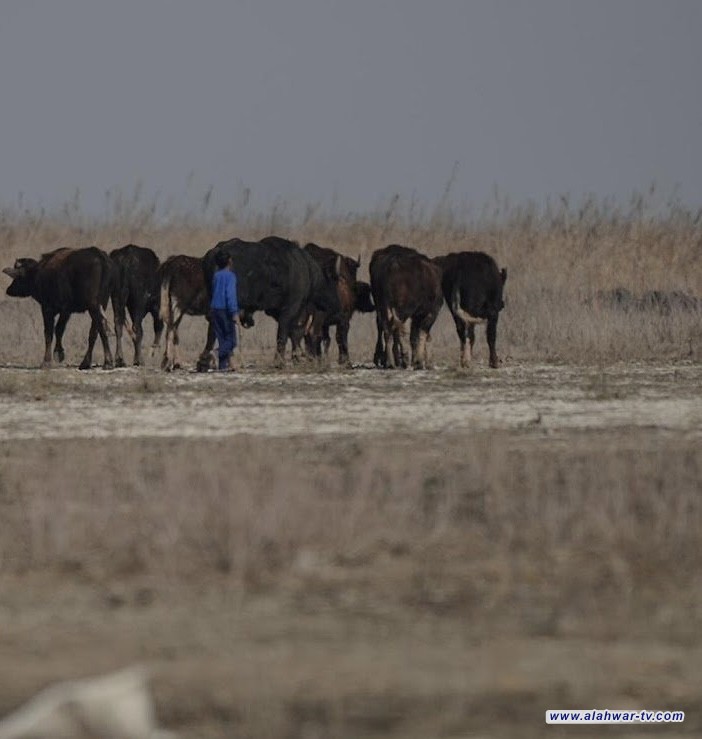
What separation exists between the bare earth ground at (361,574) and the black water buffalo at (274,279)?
9228mm

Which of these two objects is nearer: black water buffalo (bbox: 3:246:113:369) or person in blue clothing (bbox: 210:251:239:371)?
person in blue clothing (bbox: 210:251:239:371)

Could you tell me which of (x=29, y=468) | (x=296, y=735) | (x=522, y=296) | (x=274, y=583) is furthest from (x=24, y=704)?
(x=522, y=296)

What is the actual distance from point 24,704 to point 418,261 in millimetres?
17682

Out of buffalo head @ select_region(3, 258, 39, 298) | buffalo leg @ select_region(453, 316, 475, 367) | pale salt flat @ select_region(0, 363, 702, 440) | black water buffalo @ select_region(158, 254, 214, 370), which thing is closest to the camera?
pale salt flat @ select_region(0, 363, 702, 440)

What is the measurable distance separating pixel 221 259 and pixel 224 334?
80cm

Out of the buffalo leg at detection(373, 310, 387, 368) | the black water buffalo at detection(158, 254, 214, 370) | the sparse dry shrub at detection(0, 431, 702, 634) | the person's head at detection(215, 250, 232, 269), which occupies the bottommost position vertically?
the buffalo leg at detection(373, 310, 387, 368)

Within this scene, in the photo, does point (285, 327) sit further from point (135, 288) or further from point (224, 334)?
point (135, 288)

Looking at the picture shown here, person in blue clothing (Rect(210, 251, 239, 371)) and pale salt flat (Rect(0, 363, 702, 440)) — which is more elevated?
person in blue clothing (Rect(210, 251, 239, 371))

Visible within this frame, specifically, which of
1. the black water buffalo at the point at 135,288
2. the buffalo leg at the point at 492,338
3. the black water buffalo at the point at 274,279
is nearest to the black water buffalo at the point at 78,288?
the black water buffalo at the point at 135,288

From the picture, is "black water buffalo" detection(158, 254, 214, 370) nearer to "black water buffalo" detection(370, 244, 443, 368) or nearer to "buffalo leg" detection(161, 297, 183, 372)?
"buffalo leg" detection(161, 297, 183, 372)

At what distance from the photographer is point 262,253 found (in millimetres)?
23625

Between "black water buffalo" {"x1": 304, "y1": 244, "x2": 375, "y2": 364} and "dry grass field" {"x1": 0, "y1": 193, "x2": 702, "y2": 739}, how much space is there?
744 cm

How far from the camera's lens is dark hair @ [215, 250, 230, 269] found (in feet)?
74.4

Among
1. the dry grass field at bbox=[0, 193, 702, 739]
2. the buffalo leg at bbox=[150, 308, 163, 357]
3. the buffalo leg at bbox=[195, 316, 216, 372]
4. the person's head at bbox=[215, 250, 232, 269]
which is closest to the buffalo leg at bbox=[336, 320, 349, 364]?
the buffalo leg at bbox=[195, 316, 216, 372]
